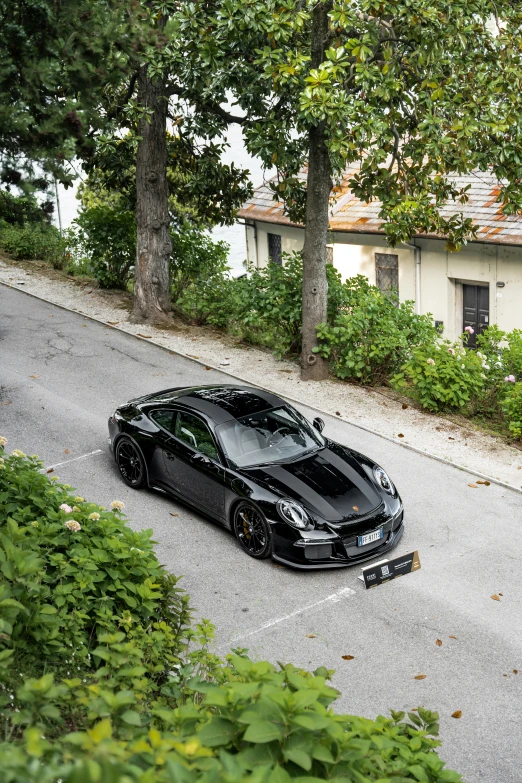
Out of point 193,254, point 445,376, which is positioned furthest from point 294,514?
point 193,254

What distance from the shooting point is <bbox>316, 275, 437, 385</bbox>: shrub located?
598 inches

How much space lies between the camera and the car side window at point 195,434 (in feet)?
34.4

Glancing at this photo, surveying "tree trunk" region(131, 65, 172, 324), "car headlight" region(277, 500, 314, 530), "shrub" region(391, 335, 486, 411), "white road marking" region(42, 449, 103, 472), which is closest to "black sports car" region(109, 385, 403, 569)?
"car headlight" region(277, 500, 314, 530)

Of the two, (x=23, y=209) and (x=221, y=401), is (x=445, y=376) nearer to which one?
(x=221, y=401)

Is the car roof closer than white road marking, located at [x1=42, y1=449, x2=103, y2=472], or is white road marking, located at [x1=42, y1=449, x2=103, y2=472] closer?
the car roof

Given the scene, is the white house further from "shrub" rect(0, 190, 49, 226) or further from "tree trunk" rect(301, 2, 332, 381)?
"shrub" rect(0, 190, 49, 226)

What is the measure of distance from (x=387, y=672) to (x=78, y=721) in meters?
4.10

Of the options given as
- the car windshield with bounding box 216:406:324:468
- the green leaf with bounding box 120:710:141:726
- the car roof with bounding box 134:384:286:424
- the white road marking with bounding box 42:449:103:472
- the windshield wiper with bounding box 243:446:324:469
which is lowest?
the white road marking with bounding box 42:449:103:472

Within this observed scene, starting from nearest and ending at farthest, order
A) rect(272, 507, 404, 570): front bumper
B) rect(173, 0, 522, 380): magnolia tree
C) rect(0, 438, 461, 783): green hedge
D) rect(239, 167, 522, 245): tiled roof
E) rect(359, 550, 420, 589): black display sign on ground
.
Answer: rect(0, 438, 461, 783): green hedge
rect(359, 550, 420, 589): black display sign on ground
rect(272, 507, 404, 570): front bumper
rect(173, 0, 522, 380): magnolia tree
rect(239, 167, 522, 245): tiled roof

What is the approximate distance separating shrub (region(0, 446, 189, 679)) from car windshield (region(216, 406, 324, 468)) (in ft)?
10.1

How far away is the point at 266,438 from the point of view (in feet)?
34.9

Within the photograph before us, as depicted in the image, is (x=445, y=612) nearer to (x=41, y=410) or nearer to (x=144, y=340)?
(x=41, y=410)

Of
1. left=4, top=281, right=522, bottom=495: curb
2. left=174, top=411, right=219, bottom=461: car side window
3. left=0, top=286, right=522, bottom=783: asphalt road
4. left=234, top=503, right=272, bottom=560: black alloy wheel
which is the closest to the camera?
left=0, top=286, right=522, bottom=783: asphalt road

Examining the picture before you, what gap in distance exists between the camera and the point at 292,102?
16250 mm
